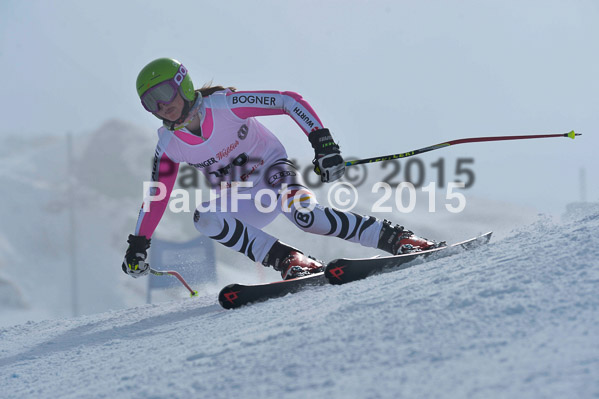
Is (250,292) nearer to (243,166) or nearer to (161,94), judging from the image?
(243,166)

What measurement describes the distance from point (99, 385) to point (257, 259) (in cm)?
202

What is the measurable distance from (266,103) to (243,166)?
0.50m

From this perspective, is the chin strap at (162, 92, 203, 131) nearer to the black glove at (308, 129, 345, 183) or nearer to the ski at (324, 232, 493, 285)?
the black glove at (308, 129, 345, 183)

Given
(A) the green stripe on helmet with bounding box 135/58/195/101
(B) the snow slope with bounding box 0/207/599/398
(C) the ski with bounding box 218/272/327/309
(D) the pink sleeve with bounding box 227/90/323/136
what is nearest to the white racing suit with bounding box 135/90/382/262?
(D) the pink sleeve with bounding box 227/90/323/136

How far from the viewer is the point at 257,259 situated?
411cm

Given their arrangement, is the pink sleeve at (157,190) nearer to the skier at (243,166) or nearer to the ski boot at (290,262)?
the skier at (243,166)

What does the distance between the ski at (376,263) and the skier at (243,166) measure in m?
0.18

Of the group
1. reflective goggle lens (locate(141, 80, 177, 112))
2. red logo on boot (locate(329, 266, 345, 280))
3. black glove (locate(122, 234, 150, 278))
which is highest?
reflective goggle lens (locate(141, 80, 177, 112))

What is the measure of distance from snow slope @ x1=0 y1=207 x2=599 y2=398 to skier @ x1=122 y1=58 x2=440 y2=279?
34.2 inches

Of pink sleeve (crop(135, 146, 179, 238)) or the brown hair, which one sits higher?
the brown hair

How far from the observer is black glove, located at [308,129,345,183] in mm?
3668

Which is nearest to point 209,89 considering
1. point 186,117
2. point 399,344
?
point 186,117

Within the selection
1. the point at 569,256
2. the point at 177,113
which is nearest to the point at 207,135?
the point at 177,113

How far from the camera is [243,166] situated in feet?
13.5
